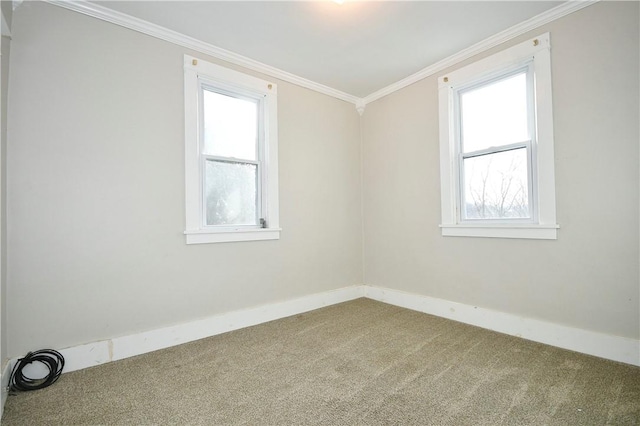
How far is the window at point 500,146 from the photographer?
2.47m

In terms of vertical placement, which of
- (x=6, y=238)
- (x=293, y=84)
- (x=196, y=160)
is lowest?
(x=6, y=238)

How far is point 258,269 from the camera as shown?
3.09 m

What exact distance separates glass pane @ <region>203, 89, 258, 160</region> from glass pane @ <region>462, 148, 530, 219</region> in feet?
7.22

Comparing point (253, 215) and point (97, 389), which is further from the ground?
point (253, 215)

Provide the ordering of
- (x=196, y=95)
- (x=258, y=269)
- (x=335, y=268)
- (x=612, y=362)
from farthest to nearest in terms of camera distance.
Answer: (x=335, y=268)
(x=258, y=269)
(x=196, y=95)
(x=612, y=362)

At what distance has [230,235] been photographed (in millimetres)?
2898

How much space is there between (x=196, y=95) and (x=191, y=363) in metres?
2.19

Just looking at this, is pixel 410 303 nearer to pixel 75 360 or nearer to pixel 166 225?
pixel 166 225

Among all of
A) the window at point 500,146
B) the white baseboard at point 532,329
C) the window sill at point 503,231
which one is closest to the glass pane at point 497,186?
the window at point 500,146

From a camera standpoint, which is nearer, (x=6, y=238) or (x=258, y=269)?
(x=6, y=238)

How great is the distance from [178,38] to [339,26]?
1373mm

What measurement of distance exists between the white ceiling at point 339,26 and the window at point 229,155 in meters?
0.32

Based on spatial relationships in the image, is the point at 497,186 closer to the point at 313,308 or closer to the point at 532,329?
the point at 532,329

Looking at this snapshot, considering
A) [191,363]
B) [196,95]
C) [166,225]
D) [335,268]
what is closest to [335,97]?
[196,95]
